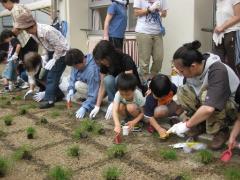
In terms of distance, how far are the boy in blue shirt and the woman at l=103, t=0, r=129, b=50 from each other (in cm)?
48

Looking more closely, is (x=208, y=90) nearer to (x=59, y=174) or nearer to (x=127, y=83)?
(x=127, y=83)

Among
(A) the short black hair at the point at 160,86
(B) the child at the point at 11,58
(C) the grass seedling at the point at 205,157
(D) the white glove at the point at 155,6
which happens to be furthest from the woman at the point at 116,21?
(C) the grass seedling at the point at 205,157

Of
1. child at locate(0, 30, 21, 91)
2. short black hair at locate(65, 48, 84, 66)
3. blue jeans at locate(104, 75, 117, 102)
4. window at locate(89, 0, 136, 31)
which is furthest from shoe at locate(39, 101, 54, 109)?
window at locate(89, 0, 136, 31)

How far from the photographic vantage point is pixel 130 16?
771 cm

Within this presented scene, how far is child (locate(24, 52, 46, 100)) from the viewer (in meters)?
6.31

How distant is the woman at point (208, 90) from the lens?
3.45 m

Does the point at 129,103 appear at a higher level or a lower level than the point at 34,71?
lower

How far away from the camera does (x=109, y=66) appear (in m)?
4.79

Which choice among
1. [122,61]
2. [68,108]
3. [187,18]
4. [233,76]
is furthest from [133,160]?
[187,18]

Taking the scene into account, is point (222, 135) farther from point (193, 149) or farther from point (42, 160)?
point (42, 160)

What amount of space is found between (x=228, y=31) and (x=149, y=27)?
142 centimetres

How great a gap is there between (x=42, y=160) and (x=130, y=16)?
181 inches

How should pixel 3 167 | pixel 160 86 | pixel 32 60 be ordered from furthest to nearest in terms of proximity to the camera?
pixel 32 60, pixel 160 86, pixel 3 167

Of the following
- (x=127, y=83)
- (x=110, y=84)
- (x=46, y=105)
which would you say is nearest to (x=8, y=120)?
(x=46, y=105)
